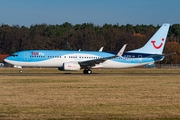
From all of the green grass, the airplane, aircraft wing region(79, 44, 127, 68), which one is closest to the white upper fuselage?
the airplane

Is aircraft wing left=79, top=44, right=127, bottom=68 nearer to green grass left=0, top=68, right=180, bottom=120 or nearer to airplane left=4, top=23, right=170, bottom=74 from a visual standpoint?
airplane left=4, top=23, right=170, bottom=74

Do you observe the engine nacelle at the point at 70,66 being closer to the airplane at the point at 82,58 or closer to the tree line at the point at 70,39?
the airplane at the point at 82,58

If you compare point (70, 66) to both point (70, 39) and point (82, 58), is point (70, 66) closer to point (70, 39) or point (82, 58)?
point (82, 58)

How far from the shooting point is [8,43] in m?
146

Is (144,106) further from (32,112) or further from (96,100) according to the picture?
(32,112)

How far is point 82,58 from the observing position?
2128 inches

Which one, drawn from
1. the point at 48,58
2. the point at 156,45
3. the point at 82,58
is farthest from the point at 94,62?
the point at 156,45

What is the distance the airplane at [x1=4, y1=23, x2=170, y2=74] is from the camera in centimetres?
5250

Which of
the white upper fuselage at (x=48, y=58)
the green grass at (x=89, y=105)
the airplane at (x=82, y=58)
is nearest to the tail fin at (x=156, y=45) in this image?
the airplane at (x=82, y=58)

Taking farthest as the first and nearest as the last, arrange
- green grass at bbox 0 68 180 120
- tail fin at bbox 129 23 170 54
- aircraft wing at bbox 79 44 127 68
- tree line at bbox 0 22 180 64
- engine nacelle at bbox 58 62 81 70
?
tree line at bbox 0 22 180 64, tail fin at bbox 129 23 170 54, aircraft wing at bbox 79 44 127 68, engine nacelle at bbox 58 62 81 70, green grass at bbox 0 68 180 120

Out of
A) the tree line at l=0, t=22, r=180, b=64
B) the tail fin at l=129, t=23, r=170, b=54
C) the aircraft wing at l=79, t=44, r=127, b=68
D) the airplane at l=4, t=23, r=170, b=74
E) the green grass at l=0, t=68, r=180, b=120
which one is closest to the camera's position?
the green grass at l=0, t=68, r=180, b=120

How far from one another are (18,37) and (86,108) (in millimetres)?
131522

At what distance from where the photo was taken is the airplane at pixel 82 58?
2067 inches

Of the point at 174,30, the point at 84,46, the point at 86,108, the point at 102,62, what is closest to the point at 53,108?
the point at 86,108
